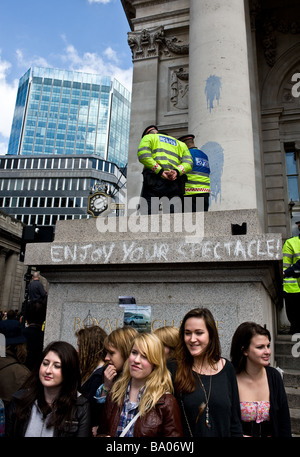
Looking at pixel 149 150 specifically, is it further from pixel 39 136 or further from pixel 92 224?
pixel 39 136

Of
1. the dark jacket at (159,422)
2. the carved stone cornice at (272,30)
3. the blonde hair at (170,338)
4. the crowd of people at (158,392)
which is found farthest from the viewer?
the carved stone cornice at (272,30)

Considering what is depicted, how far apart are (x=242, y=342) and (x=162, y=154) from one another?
3529 millimetres

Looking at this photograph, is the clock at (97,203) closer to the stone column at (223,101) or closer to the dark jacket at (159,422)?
the stone column at (223,101)

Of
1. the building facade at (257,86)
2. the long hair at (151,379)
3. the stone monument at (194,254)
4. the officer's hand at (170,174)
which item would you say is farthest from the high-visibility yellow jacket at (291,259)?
the long hair at (151,379)

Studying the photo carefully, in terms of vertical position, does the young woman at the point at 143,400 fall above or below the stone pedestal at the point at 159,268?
below

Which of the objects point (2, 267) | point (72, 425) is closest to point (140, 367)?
point (72, 425)

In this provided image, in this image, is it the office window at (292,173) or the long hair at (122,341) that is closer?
the long hair at (122,341)

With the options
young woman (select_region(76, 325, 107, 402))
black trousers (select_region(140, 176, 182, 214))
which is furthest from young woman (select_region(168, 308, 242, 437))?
black trousers (select_region(140, 176, 182, 214))

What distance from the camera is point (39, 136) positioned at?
432 feet

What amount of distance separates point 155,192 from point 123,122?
468 feet

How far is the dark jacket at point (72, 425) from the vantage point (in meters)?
2.65

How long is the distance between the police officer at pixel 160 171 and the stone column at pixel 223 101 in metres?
1.49

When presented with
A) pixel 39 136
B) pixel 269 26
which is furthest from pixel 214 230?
pixel 39 136

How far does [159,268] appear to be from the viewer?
5.25m
